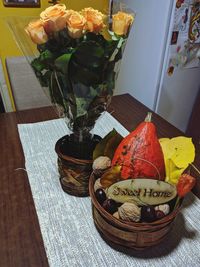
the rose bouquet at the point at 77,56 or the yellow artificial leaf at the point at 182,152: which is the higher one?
the rose bouquet at the point at 77,56

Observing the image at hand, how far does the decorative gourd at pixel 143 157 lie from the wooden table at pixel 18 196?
0.24 meters

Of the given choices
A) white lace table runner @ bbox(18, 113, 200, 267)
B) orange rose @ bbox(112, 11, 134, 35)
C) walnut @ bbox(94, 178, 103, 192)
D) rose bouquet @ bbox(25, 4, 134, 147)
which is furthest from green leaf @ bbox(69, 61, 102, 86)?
white lace table runner @ bbox(18, 113, 200, 267)

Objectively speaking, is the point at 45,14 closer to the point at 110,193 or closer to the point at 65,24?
the point at 65,24

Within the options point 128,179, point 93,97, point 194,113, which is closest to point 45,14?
point 93,97

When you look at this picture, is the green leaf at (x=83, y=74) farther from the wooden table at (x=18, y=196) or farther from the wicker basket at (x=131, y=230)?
the wooden table at (x=18, y=196)

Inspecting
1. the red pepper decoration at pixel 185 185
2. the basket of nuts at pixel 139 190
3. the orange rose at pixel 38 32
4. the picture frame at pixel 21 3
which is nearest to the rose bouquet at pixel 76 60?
the orange rose at pixel 38 32

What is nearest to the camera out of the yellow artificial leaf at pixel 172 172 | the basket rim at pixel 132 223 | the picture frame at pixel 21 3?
the basket rim at pixel 132 223

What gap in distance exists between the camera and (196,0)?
151 cm

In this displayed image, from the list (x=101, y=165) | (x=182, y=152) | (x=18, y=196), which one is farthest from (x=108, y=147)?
(x=18, y=196)

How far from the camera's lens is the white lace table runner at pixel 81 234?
50 centimetres

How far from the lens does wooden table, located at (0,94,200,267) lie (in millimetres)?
512

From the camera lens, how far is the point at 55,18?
0.49 meters

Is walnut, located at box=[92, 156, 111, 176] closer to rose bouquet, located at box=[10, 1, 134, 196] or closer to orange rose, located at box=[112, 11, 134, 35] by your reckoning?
rose bouquet, located at box=[10, 1, 134, 196]

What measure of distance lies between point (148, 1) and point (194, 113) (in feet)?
3.06
